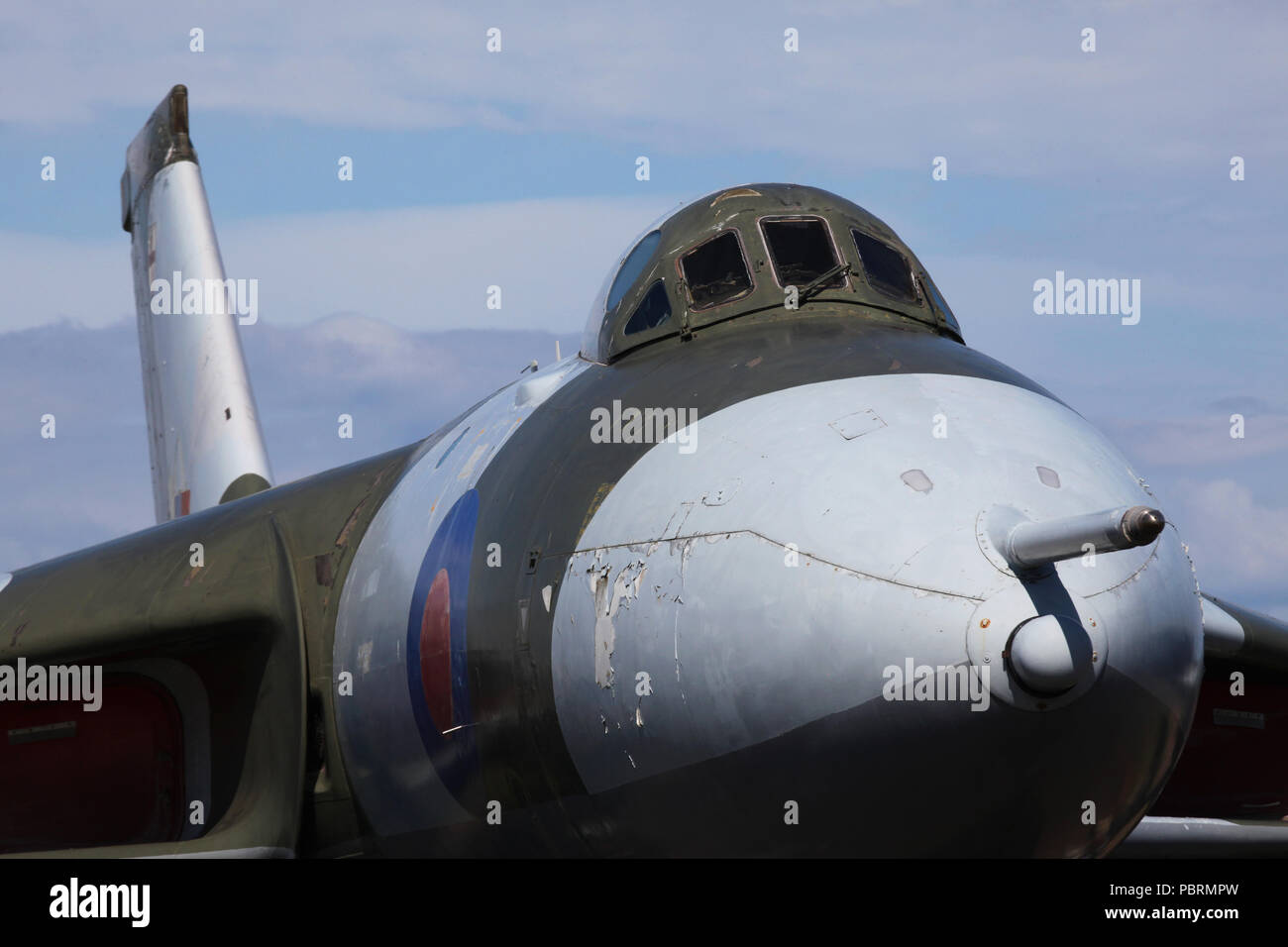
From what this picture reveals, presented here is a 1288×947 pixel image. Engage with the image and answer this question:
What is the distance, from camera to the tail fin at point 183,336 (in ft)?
51.1

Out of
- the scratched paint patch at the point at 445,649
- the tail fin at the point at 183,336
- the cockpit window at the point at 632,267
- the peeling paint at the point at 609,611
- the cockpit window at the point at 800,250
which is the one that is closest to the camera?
the peeling paint at the point at 609,611

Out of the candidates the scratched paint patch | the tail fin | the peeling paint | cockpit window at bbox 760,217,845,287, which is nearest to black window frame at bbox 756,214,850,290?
cockpit window at bbox 760,217,845,287

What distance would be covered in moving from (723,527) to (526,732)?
4.63 ft

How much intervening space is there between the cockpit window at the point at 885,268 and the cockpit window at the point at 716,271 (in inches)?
25.8

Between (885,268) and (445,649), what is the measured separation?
2994 mm

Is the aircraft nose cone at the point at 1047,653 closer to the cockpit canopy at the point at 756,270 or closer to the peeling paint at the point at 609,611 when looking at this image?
the peeling paint at the point at 609,611

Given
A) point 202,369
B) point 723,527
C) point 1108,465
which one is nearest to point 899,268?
point 1108,465

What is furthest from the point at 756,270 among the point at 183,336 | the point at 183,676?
the point at 183,336

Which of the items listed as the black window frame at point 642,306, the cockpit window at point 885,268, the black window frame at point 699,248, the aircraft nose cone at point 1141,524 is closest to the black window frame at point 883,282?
the cockpit window at point 885,268

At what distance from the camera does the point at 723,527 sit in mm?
5902

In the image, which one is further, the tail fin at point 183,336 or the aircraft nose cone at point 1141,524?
the tail fin at point 183,336

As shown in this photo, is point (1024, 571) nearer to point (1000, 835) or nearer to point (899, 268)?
point (1000, 835)

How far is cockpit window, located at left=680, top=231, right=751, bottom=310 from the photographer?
309 inches

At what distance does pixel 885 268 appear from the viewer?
823 cm
